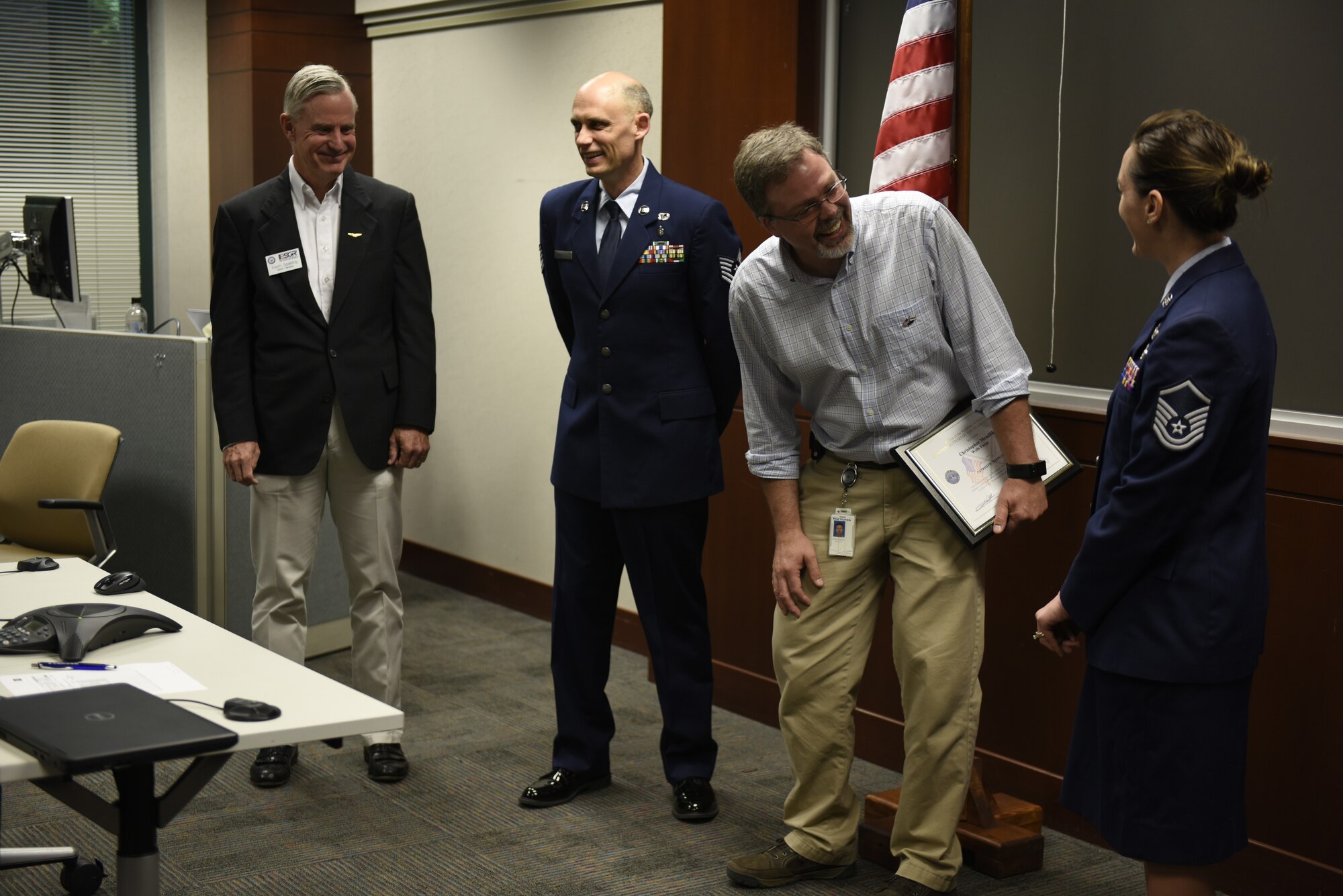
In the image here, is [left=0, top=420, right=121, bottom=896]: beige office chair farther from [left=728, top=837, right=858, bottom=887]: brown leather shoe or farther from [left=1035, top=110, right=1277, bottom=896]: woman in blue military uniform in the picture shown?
[left=1035, top=110, right=1277, bottom=896]: woman in blue military uniform

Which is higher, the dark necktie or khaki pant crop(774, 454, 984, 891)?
the dark necktie

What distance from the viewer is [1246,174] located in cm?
203

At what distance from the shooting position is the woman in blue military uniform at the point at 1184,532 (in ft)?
6.61

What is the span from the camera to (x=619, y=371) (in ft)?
10.4

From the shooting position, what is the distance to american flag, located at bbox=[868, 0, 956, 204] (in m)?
2.96

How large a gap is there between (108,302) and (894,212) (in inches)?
214

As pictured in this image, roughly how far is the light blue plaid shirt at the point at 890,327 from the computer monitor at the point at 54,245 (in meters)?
3.43

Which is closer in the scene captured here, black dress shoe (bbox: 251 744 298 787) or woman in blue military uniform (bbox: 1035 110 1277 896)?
woman in blue military uniform (bbox: 1035 110 1277 896)

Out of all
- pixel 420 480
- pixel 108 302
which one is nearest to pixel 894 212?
pixel 420 480

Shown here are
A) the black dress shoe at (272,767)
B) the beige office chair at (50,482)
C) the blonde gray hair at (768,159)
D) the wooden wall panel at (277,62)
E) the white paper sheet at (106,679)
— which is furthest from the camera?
the wooden wall panel at (277,62)

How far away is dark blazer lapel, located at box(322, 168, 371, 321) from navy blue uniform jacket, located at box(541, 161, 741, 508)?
1.86 feet

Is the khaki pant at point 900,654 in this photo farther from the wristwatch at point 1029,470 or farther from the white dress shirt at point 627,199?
the white dress shirt at point 627,199

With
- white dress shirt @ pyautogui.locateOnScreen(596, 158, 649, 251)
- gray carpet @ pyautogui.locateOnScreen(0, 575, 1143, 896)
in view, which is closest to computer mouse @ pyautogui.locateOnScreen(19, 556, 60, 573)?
gray carpet @ pyautogui.locateOnScreen(0, 575, 1143, 896)

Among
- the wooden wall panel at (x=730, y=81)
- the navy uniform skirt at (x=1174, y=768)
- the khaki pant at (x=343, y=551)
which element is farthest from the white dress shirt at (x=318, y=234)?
the navy uniform skirt at (x=1174, y=768)
